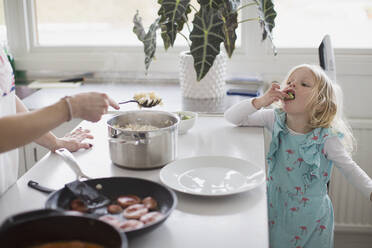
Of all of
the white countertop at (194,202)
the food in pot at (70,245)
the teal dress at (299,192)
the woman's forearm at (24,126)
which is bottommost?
the teal dress at (299,192)

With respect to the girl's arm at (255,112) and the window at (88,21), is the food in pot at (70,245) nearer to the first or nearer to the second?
the girl's arm at (255,112)

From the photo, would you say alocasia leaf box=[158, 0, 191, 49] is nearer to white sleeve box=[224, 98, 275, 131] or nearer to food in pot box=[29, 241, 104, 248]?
white sleeve box=[224, 98, 275, 131]

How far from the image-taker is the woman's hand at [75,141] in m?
1.45

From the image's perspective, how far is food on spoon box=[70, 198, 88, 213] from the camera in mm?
1018

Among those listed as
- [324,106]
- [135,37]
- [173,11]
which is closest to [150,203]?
[324,106]

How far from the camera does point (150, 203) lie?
3.41ft

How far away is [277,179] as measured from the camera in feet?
5.58

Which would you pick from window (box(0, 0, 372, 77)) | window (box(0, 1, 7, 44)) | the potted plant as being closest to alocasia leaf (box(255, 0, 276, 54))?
the potted plant

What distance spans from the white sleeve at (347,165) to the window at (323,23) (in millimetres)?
958

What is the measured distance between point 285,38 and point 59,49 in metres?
1.22

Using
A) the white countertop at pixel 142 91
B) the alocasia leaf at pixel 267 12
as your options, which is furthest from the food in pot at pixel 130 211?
the alocasia leaf at pixel 267 12

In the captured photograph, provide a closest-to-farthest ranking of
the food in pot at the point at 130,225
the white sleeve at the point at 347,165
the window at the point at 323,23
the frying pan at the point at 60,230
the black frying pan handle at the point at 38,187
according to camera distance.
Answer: the frying pan at the point at 60,230 → the food in pot at the point at 130,225 → the black frying pan handle at the point at 38,187 → the white sleeve at the point at 347,165 → the window at the point at 323,23

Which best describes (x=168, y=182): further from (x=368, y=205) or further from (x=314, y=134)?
(x=368, y=205)

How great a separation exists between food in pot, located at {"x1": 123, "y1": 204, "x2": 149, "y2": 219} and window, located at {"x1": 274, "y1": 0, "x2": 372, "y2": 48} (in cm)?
163
